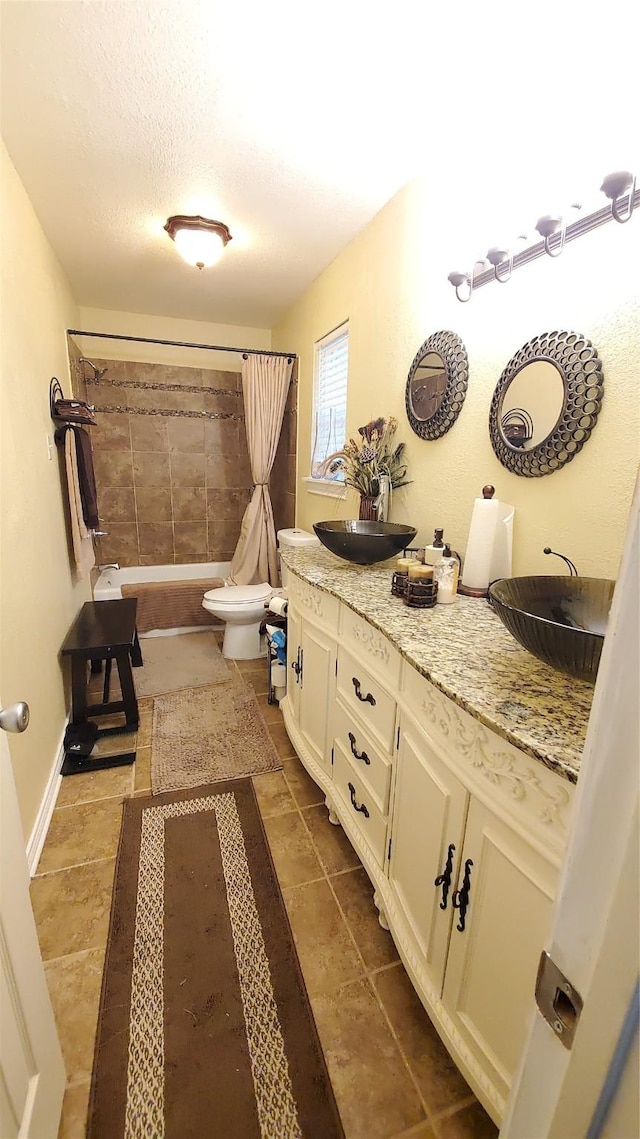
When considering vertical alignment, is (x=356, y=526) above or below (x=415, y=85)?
below

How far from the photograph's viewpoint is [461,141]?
151 centimetres

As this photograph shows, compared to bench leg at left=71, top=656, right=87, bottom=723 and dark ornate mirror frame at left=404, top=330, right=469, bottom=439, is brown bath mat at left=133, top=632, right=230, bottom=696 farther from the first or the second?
dark ornate mirror frame at left=404, top=330, right=469, bottom=439

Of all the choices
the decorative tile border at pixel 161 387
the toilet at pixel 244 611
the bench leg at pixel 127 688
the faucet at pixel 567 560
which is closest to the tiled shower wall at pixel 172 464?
the decorative tile border at pixel 161 387

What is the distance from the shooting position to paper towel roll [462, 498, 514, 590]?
1.36 metres

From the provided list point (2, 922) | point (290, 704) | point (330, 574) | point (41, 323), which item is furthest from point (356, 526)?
point (41, 323)

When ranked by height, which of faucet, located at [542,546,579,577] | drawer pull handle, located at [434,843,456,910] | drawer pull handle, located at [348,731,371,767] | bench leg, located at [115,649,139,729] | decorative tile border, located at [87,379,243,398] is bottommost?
bench leg, located at [115,649,139,729]

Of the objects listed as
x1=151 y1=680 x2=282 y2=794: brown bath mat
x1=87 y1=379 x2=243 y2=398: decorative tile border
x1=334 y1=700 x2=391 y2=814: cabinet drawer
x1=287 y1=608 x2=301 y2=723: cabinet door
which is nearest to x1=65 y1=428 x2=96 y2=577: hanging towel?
x1=151 y1=680 x2=282 y2=794: brown bath mat

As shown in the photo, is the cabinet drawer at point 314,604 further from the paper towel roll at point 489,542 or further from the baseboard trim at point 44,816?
the baseboard trim at point 44,816

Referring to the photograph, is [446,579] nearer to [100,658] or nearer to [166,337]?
[100,658]

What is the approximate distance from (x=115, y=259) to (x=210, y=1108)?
354 cm

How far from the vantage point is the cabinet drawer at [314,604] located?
61.8 inches

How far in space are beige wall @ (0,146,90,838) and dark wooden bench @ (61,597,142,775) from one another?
8 cm

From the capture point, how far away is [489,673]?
36.2 inches

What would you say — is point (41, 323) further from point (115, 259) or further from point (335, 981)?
point (335, 981)
